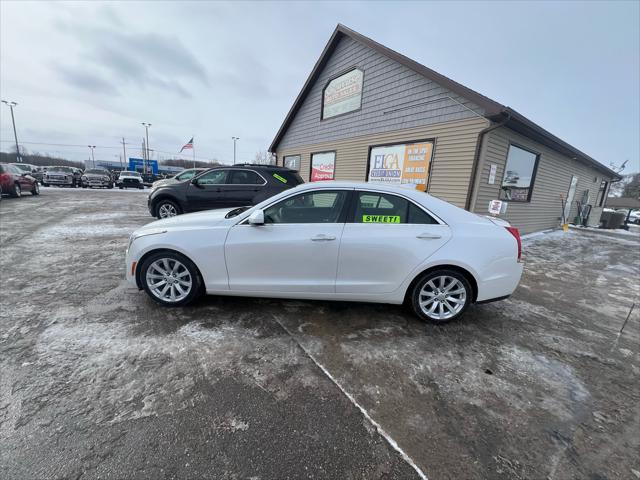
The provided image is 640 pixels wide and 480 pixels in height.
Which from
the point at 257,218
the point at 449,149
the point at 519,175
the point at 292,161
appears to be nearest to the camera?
the point at 257,218

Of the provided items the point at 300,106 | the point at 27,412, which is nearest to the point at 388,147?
the point at 300,106

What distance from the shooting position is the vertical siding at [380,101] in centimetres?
785

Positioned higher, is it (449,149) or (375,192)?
(449,149)

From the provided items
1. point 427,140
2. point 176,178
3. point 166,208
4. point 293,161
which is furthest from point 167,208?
point 293,161

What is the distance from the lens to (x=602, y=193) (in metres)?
16.8

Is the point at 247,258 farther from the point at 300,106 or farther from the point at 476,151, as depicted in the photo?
the point at 300,106

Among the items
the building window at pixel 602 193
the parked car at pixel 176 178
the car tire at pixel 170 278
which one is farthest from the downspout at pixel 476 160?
the building window at pixel 602 193

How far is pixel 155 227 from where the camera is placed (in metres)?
3.35

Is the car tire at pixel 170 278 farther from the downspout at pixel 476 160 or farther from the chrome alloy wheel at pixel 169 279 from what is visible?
the downspout at pixel 476 160

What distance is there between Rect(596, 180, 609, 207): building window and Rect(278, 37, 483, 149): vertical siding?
48.7 feet

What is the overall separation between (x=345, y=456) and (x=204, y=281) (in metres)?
2.25

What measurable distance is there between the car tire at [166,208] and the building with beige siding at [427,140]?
20.6 feet

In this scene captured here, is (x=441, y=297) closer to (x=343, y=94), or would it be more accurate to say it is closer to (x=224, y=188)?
(x=224, y=188)

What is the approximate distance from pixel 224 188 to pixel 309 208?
4.77m
